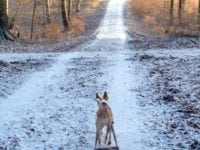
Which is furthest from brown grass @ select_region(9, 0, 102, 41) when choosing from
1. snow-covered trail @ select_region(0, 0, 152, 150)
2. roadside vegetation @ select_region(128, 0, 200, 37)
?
snow-covered trail @ select_region(0, 0, 152, 150)

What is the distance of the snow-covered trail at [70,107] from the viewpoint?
9289mm

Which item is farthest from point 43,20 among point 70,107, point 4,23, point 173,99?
point 173,99

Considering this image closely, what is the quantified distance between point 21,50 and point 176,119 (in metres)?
14.7

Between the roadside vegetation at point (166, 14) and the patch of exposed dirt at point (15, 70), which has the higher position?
the roadside vegetation at point (166, 14)

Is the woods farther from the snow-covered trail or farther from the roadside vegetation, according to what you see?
the snow-covered trail

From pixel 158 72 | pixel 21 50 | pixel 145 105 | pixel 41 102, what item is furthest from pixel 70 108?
pixel 21 50

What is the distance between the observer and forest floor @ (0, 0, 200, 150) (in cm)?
933

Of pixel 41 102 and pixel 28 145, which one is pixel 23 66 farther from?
pixel 28 145

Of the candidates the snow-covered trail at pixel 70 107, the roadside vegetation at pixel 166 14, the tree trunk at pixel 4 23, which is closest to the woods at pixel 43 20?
the tree trunk at pixel 4 23

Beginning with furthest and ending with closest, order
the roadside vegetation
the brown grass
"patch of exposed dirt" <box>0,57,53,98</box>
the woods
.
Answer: the roadside vegetation
the brown grass
the woods
"patch of exposed dirt" <box>0,57,53,98</box>

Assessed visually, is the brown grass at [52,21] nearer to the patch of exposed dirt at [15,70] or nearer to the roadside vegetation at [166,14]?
the roadside vegetation at [166,14]

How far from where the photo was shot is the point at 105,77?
15477mm

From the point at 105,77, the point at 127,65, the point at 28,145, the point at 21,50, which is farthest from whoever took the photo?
the point at 21,50

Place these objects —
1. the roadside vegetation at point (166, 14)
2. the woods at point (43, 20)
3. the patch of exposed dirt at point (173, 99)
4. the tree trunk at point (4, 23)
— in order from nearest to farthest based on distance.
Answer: the patch of exposed dirt at point (173, 99) < the tree trunk at point (4, 23) < the woods at point (43, 20) < the roadside vegetation at point (166, 14)
